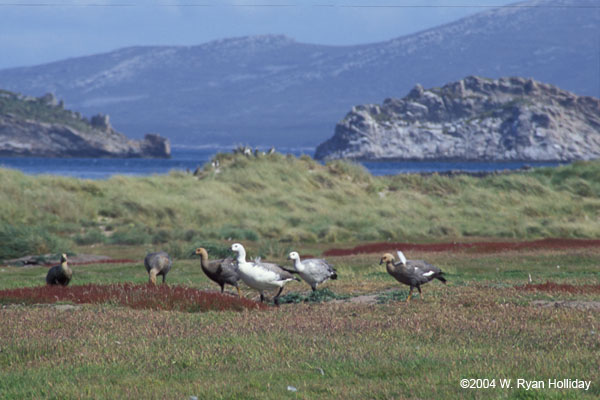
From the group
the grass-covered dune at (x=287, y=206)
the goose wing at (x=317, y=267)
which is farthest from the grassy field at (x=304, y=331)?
the grass-covered dune at (x=287, y=206)

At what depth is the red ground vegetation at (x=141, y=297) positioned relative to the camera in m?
14.1

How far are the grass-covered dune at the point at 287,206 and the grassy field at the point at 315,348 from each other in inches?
766

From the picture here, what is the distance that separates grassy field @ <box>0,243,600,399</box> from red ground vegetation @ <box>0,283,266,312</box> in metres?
0.59

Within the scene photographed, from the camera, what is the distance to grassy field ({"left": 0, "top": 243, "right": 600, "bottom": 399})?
322 inches

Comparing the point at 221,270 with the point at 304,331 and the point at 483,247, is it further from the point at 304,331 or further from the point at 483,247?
the point at 483,247

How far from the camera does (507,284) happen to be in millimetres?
17484

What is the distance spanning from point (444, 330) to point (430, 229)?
1173 inches

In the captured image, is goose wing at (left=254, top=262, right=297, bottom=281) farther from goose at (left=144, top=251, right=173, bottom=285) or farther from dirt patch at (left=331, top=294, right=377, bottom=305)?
goose at (left=144, top=251, right=173, bottom=285)

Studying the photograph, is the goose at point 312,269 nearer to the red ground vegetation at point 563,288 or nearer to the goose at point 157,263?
the goose at point 157,263

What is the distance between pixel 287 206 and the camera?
48438mm

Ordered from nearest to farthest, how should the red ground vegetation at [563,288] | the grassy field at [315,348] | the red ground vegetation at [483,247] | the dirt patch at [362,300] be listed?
the grassy field at [315,348] < the dirt patch at [362,300] < the red ground vegetation at [563,288] < the red ground vegetation at [483,247]

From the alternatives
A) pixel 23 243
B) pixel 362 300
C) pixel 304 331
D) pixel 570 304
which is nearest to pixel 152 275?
pixel 362 300

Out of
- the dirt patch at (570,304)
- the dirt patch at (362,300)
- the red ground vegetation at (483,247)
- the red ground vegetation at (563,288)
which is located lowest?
the red ground vegetation at (483,247)

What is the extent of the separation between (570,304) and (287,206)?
35131 mm
